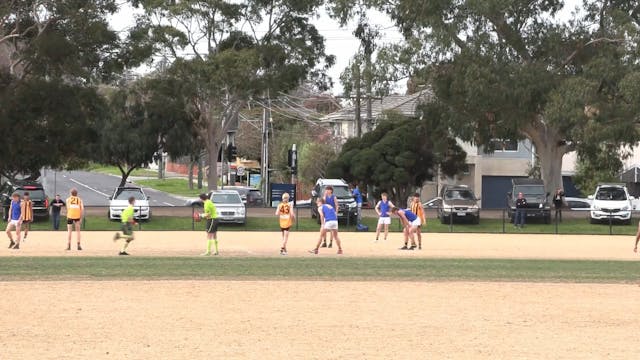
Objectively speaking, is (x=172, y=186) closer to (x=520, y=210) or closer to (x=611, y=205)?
(x=520, y=210)

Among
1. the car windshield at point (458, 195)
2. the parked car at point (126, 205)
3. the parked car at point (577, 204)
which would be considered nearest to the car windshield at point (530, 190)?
the car windshield at point (458, 195)

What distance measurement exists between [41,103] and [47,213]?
7439 mm

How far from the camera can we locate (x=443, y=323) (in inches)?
581

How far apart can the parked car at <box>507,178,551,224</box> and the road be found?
29.0 m

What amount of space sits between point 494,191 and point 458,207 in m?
27.9

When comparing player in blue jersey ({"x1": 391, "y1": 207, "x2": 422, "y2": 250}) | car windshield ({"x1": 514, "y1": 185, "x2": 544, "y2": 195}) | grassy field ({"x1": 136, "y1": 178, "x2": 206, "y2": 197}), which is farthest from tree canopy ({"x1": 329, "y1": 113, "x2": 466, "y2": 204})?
grassy field ({"x1": 136, "y1": 178, "x2": 206, "y2": 197})

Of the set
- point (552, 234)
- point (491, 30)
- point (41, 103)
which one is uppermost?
point (491, 30)

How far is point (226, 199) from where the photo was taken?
48.0 m

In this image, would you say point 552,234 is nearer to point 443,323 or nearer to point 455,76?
point 455,76

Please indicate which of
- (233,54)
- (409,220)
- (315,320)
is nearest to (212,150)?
(233,54)

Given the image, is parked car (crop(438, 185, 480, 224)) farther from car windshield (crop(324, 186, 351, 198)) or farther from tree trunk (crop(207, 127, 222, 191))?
tree trunk (crop(207, 127, 222, 191))

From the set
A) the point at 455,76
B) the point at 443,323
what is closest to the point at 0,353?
the point at 443,323

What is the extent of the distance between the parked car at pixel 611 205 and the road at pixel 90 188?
106ft

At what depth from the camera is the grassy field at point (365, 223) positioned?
48.1m
